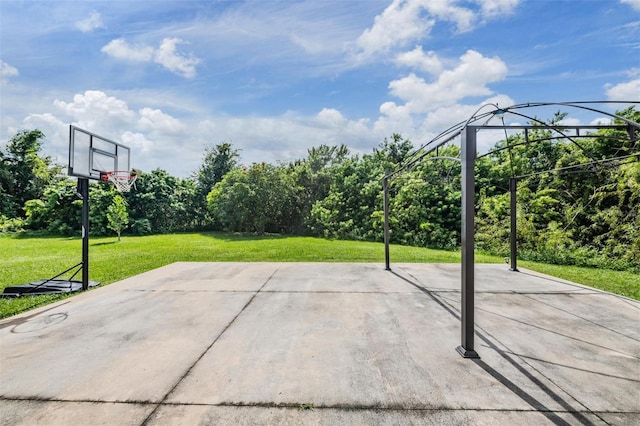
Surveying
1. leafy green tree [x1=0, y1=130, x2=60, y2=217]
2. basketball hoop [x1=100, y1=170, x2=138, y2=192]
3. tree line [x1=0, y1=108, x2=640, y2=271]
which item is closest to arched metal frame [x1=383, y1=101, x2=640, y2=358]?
tree line [x1=0, y1=108, x2=640, y2=271]

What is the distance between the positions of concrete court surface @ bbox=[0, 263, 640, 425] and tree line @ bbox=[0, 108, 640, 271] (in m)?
3.41

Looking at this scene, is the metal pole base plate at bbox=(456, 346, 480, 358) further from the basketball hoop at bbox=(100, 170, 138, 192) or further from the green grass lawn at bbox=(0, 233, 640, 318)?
the basketball hoop at bbox=(100, 170, 138, 192)

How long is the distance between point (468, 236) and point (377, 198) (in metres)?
11.6

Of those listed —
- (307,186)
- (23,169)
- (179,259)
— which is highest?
(23,169)

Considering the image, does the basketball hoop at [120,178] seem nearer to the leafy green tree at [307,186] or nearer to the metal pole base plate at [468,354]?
the metal pole base plate at [468,354]

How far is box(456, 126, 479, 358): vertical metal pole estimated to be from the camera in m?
2.73

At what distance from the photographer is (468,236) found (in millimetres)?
2781

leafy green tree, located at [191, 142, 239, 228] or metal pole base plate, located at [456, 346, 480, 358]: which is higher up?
leafy green tree, located at [191, 142, 239, 228]

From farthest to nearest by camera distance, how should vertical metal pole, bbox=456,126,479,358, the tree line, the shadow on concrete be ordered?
the tree line → vertical metal pole, bbox=456,126,479,358 → the shadow on concrete

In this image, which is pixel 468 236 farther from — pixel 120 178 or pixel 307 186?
pixel 307 186

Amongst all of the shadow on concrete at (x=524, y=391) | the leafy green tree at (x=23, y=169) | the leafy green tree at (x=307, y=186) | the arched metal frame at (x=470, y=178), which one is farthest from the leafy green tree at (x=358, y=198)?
the leafy green tree at (x=23, y=169)

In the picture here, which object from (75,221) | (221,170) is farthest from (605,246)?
(75,221)

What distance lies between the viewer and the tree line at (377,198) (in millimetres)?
8477

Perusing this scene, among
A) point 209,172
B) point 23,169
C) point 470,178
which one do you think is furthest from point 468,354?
point 23,169
